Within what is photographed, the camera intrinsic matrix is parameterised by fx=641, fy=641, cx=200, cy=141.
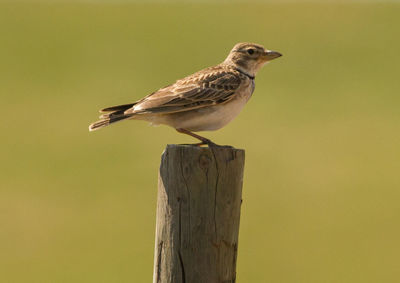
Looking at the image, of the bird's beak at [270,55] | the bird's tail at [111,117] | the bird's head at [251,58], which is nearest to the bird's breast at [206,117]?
the bird's tail at [111,117]

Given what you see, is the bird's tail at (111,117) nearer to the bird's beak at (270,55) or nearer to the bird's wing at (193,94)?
the bird's wing at (193,94)

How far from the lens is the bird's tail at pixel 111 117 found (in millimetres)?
6702

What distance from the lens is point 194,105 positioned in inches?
279

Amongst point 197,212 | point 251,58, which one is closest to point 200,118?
point 251,58

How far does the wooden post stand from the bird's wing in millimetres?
1696

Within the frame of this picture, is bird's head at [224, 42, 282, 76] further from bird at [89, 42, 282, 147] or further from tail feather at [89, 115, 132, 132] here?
tail feather at [89, 115, 132, 132]

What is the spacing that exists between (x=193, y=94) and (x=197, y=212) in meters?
2.38

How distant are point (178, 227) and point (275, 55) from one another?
392 cm

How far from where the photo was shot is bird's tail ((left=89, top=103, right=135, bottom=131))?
6702mm

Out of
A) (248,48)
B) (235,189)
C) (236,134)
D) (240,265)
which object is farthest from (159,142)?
(235,189)

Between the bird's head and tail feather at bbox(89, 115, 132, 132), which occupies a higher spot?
the bird's head

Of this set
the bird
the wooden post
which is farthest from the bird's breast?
the wooden post

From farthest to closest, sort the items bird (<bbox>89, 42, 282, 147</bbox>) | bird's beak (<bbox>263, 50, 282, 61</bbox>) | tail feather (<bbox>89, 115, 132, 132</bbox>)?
bird's beak (<bbox>263, 50, 282, 61</bbox>) < bird (<bbox>89, 42, 282, 147</bbox>) < tail feather (<bbox>89, 115, 132, 132</bbox>)

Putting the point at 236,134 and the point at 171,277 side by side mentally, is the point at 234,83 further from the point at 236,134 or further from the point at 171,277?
the point at 236,134
